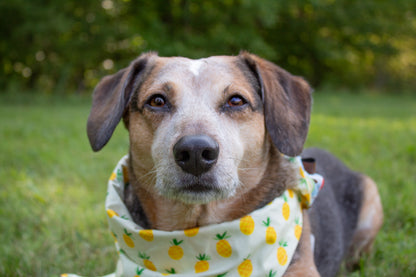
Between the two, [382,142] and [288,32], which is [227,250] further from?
[288,32]

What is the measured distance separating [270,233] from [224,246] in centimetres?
36

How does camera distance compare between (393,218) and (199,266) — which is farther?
(393,218)

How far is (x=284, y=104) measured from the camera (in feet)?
10.2

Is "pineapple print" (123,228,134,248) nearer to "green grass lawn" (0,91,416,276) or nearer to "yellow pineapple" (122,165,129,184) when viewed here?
"yellow pineapple" (122,165,129,184)

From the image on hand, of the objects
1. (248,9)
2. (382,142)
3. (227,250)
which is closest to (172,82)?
(227,250)

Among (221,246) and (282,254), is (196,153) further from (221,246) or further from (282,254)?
(282,254)

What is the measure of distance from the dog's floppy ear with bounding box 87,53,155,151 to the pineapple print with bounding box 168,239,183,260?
95cm

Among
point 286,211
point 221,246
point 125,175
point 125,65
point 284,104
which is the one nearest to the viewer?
point 221,246

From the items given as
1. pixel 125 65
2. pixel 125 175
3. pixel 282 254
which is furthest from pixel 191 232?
pixel 125 65

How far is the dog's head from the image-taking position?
2555mm

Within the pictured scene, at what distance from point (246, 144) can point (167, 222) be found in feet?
2.92

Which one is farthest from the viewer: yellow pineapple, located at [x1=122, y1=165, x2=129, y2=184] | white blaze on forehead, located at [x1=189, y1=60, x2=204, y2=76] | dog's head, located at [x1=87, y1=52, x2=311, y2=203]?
yellow pineapple, located at [x1=122, y1=165, x2=129, y2=184]

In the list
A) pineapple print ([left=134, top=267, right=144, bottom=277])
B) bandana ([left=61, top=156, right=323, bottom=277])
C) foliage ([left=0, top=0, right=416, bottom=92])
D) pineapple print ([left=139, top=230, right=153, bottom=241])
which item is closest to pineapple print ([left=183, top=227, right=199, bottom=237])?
bandana ([left=61, top=156, right=323, bottom=277])

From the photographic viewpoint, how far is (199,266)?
2.87 m
